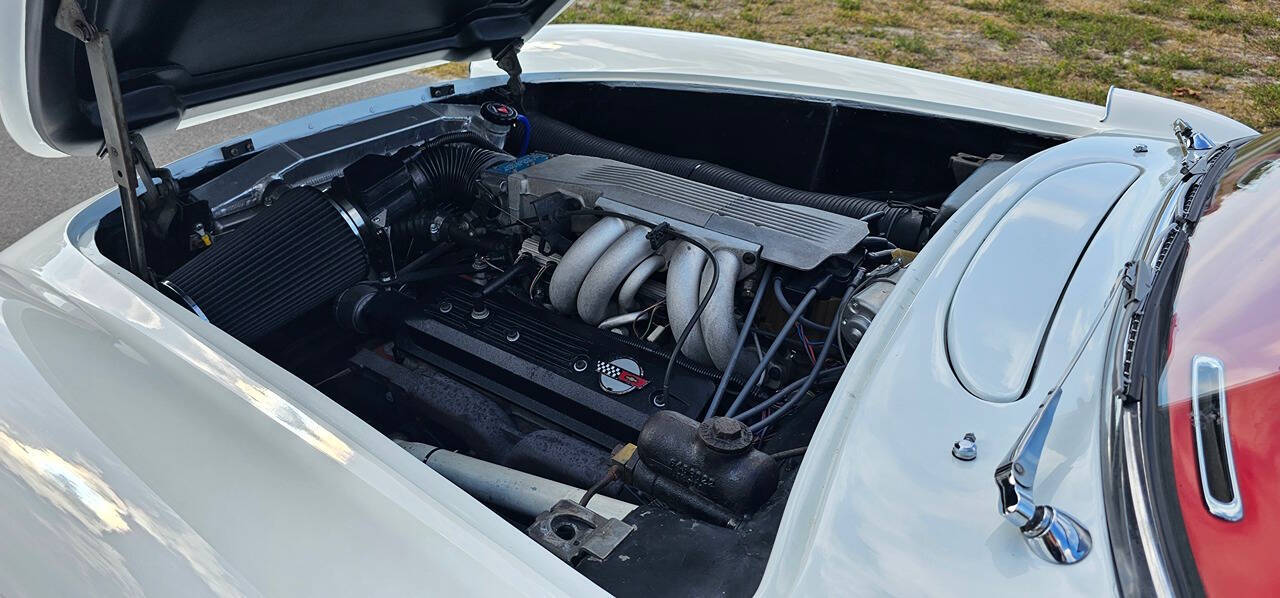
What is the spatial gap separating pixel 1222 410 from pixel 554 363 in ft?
3.33

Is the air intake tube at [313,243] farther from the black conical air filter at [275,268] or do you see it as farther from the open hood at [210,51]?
the open hood at [210,51]

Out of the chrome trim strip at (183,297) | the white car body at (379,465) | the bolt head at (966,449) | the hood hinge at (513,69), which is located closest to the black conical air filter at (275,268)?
the chrome trim strip at (183,297)

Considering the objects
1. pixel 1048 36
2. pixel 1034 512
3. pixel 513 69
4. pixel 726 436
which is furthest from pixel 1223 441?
pixel 1048 36

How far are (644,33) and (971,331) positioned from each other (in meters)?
1.95

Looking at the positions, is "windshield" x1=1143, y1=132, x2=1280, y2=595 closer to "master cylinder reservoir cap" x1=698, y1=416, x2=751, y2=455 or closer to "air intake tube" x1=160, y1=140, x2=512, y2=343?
"master cylinder reservoir cap" x1=698, y1=416, x2=751, y2=455

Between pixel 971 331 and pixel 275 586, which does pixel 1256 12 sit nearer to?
pixel 971 331

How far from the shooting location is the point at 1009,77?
14.8 ft

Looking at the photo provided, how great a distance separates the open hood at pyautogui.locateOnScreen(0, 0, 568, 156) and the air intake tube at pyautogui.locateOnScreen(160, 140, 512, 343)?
0.22m

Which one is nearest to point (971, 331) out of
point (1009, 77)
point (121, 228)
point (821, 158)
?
point (821, 158)

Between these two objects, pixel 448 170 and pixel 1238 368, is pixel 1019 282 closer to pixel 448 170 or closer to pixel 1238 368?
pixel 1238 368

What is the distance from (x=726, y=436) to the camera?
1131mm

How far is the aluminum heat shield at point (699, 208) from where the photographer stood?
5.04 ft

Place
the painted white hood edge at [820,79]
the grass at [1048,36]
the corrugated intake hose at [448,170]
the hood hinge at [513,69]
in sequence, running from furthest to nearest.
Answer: the grass at [1048,36] → the hood hinge at [513,69] → the painted white hood edge at [820,79] → the corrugated intake hose at [448,170]

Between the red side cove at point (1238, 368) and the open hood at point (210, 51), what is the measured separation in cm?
148
